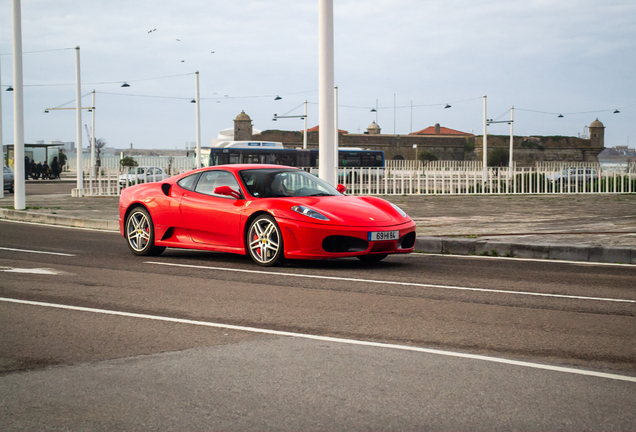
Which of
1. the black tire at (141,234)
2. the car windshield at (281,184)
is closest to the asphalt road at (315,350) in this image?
the car windshield at (281,184)

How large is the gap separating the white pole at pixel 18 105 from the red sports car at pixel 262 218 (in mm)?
9840

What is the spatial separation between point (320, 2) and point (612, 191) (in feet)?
68.9

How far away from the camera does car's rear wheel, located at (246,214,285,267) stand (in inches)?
354

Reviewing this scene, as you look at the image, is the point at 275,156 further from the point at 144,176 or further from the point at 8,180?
the point at 144,176

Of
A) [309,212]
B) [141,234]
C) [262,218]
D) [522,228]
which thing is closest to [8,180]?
[141,234]

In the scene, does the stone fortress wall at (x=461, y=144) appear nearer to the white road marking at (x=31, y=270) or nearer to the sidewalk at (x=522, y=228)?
the sidewalk at (x=522, y=228)

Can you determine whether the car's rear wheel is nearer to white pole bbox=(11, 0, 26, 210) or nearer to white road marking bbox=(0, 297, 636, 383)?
white road marking bbox=(0, 297, 636, 383)

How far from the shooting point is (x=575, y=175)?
101ft

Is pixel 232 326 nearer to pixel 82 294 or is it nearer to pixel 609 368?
pixel 82 294

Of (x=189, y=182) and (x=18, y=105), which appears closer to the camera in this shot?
(x=189, y=182)

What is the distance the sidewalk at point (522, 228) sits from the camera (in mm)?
10555

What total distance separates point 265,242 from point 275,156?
160ft

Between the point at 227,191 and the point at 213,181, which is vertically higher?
the point at 213,181

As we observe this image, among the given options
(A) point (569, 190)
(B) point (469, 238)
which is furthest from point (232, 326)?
(A) point (569, 190)
